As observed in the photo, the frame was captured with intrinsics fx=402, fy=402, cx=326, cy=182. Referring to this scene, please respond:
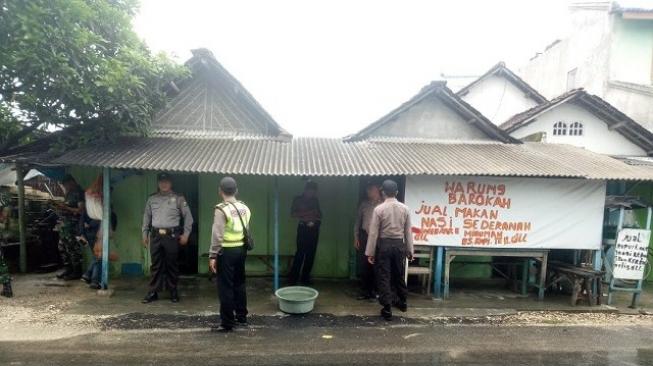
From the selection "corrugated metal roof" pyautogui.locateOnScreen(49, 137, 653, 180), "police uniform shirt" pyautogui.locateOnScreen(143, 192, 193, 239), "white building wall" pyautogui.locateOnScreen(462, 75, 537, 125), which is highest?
"white building wall" pyautogui.locateOnScreen(462, 75, 537, 125)

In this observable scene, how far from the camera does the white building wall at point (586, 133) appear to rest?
431 inches

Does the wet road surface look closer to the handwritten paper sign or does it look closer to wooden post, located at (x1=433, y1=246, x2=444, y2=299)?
the handwritten paper sign

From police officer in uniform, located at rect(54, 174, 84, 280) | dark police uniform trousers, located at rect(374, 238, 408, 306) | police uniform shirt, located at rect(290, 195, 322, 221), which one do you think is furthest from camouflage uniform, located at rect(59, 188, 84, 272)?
dark police uniform trousers, located at rect(374, 238, 408, 306)

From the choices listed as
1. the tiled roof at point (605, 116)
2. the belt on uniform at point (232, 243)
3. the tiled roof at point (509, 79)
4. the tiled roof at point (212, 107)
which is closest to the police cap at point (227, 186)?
the belt on uniform at point (232, 243)

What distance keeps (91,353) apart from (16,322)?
1782 millimetres

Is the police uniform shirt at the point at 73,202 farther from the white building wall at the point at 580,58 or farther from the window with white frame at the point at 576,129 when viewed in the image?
the white building wall at the point at 580,58

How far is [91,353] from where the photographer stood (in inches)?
185

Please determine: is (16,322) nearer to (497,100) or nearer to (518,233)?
(518,233)

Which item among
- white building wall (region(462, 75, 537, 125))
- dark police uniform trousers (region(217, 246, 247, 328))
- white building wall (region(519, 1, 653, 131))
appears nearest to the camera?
dark police uniform trousers (region(217, 246, 247, 328))

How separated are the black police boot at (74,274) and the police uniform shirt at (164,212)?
2307 millimetres

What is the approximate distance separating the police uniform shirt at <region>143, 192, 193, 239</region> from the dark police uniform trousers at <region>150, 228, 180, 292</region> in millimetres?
116

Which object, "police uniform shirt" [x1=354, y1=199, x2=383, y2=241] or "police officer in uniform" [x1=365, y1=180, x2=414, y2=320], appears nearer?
"police officer in uniform" [x1=365, y1=180, x2=414, y2=320]

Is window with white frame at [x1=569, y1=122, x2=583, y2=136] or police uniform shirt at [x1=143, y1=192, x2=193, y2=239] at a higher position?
window with white frame at [x1=569, y1=122, x2=583, y2=136]

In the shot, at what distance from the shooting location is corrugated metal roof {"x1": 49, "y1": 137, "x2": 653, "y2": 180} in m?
6.51
